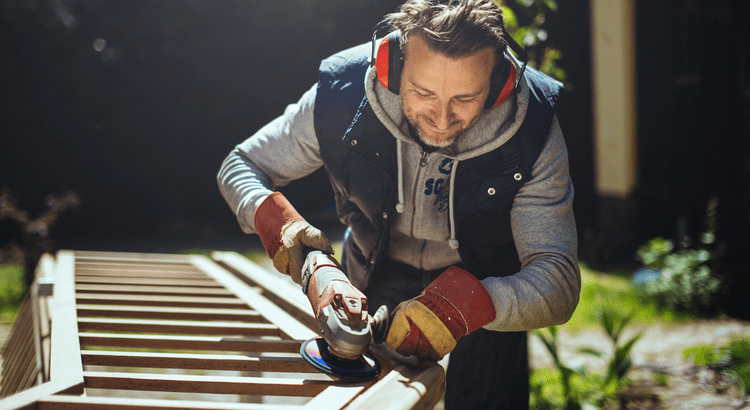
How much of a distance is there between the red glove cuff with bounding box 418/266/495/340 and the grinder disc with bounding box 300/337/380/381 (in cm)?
24

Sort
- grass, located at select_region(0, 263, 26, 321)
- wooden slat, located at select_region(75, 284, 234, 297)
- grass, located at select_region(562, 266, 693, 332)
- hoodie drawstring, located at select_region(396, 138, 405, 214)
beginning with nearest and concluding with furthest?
hoodie drawstring, located at select_region(396, 138, 405, 214) < wooden slat, located at select_region(75, 284, 234, 297) < grass, located at select_region(562, 266, 693, 332) < grass, located at select_region(0, 263, 26, 321)

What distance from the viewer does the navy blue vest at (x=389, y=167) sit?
5.47ft

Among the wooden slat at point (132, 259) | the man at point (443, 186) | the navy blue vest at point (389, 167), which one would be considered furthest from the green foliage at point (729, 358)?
the wooden slat at point (132, 259)

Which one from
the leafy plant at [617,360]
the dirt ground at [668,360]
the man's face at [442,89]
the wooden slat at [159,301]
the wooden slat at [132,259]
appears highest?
the man's face at [442,89]

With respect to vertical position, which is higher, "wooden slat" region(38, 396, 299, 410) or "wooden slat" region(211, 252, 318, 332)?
"wooden slat" region(211, 252, 318, 332)

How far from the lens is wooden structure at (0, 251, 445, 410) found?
1.26m

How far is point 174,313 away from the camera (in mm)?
2125

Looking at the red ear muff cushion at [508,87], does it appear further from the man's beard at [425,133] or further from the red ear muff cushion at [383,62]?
the red ear muff cushion at [383,62]

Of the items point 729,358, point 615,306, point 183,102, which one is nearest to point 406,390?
point 729,358

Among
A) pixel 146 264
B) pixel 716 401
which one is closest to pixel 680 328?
pixel 716 401

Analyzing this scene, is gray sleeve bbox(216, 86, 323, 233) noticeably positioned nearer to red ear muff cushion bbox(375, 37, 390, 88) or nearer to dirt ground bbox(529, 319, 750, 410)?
red ear muff cushion bbox(375, 37, 390, 88)

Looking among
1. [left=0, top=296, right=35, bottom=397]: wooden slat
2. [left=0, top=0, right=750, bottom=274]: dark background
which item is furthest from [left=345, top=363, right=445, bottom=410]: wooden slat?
[left=0, top=0, right=750, bottom=274]: dark background

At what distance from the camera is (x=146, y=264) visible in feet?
10.7

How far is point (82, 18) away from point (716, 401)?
25.7 ft
